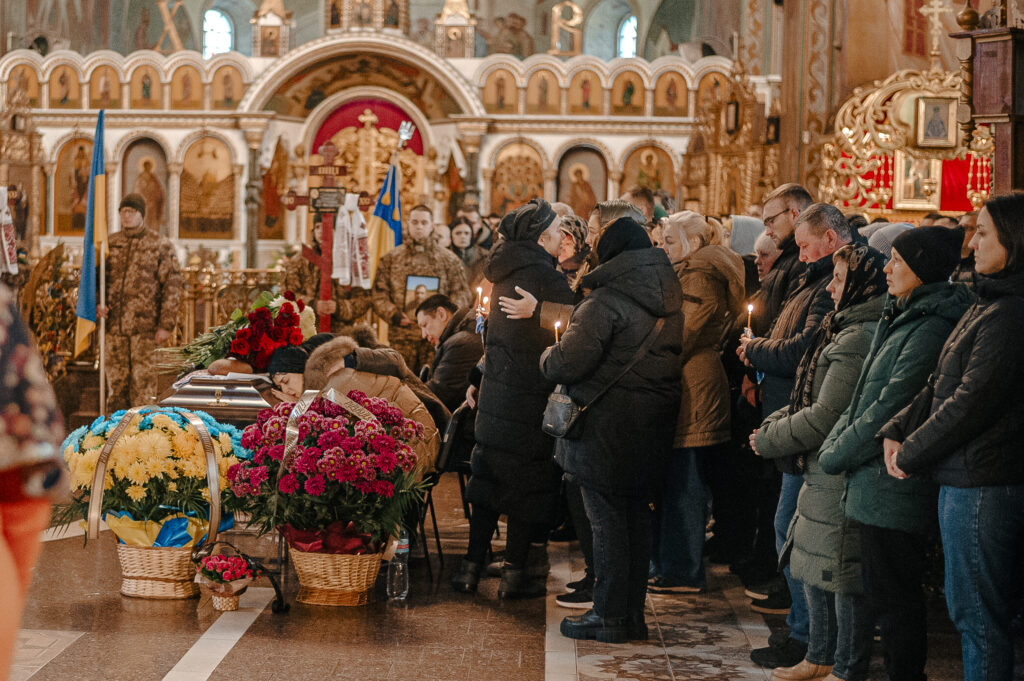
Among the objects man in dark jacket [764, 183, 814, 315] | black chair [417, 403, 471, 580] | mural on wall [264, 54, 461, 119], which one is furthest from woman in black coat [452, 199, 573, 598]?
mural on wall [264, 54, 461, 119]

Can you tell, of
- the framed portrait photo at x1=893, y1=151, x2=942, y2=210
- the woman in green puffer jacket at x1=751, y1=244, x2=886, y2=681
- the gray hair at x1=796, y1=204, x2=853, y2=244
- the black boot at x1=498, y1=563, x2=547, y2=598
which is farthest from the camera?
the framed portrait photo at x1=893, y1=151, x2=942, y2=210

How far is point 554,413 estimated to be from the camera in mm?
5008

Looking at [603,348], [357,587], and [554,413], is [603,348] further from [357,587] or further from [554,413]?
[357,587]

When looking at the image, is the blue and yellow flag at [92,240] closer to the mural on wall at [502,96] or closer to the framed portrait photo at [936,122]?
the framed portrait photo at [936,122]

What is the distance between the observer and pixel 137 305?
10.0 meters

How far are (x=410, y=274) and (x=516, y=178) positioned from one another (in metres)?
10.8

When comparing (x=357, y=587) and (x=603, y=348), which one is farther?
(x=357, y=587)

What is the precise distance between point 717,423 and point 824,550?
5.09 feet

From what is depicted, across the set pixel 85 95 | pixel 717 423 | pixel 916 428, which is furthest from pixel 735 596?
pixel 85 95

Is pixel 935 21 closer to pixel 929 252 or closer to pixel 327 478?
pixel 327 478

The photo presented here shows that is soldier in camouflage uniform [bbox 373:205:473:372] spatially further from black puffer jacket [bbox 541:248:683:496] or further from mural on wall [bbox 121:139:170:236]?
mural on wall [bbox 121:139:170:236]

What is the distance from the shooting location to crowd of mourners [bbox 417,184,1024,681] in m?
3.73

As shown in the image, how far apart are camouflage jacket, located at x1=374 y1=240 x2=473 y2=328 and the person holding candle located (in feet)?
13.2

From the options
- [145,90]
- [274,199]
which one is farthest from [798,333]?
[145,90]
